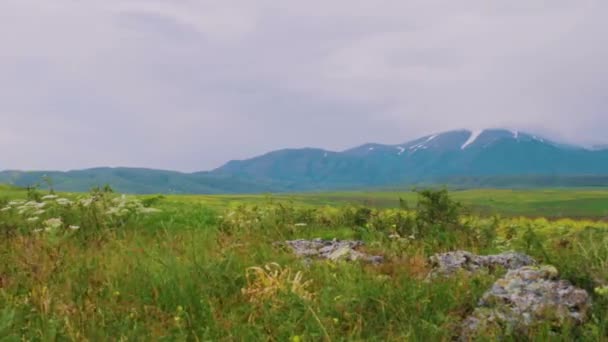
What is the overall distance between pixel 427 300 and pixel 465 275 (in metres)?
1.12

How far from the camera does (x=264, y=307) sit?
5062 mm

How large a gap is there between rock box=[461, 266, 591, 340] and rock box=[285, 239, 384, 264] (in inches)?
82.2

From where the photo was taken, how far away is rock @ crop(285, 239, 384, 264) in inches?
290

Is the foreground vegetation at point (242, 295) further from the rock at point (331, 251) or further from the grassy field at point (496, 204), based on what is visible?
the grassy field at point (496, 204)

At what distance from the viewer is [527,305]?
4.96 m

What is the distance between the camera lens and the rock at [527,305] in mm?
4623

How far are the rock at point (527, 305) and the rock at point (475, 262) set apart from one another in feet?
4.27

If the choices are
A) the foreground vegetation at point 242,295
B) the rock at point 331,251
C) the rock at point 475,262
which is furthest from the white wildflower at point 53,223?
the rock at point 475,262

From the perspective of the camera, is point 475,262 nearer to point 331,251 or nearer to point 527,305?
point 331,251

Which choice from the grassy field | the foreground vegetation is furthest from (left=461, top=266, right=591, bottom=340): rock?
the grassy field

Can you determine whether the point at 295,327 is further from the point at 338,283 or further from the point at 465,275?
the point at 465,275

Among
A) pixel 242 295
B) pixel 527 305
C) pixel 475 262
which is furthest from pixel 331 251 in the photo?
pixel 527 305

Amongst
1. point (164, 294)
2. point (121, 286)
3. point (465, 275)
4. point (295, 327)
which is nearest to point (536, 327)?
point (465, 275)

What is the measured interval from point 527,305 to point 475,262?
2372 mm
